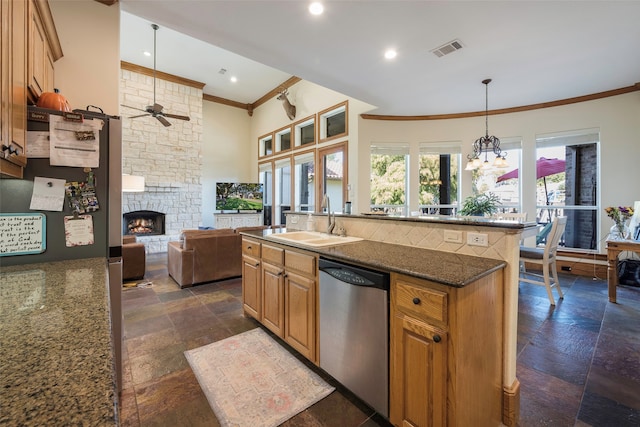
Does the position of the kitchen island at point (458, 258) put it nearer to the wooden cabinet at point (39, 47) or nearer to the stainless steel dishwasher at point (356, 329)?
the stainless steel dishwasher at point (356, 329)

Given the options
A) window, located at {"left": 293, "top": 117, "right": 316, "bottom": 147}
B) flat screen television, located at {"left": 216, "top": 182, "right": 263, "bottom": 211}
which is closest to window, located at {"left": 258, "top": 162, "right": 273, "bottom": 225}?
flat screen television, located at {"left": 216, "top": 182, "right": 263, "bottom": 211}

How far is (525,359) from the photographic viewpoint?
Result: 2146 mm

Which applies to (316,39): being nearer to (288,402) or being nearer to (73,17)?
(73,17)

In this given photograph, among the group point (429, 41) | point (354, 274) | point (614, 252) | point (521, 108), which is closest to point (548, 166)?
point (521, 108)

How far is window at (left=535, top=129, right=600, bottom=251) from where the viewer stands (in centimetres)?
462

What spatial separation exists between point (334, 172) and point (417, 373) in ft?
16.6

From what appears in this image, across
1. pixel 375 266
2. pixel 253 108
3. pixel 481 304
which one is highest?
pixel 253 108

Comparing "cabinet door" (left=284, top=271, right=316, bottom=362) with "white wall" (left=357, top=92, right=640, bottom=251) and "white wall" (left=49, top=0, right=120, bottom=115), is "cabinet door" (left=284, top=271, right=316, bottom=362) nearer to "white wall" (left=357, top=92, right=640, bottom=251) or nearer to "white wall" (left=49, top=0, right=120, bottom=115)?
"white wall" (left=49, top=0, right=120, bottom=115)

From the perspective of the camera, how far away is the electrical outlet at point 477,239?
1594mm

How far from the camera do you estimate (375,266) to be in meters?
1.47

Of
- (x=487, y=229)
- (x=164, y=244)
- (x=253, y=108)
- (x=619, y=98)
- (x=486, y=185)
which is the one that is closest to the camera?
(x=487, y=229)

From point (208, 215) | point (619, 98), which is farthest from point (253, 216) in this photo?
point (619, 98)

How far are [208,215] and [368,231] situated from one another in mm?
6819

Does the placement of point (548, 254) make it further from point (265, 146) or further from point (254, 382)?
point (265, 146)
